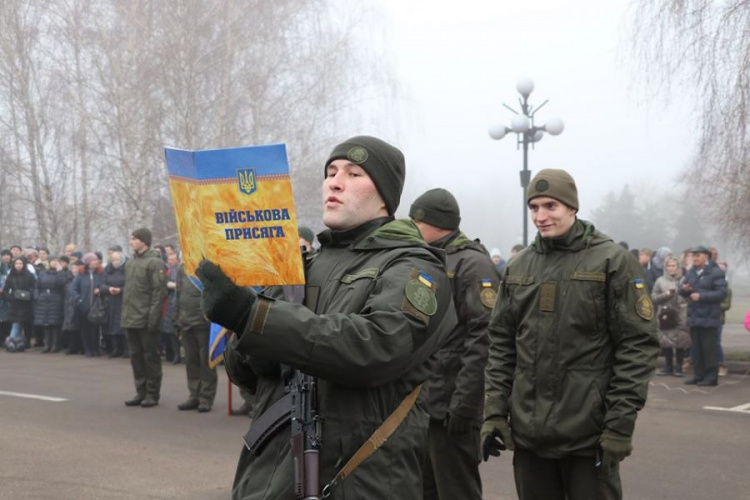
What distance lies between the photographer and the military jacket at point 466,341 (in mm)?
4801

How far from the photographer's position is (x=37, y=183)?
30484 mm

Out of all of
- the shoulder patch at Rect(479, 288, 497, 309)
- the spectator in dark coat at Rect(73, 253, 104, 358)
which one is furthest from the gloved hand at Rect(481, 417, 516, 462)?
the spectator in dark coat at Rect(73, 253, 104, 358)

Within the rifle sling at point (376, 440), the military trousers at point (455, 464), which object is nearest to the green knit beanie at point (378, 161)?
the rifle sling at point (376, 440)

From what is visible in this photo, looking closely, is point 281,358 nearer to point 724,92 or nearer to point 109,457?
point 109,457

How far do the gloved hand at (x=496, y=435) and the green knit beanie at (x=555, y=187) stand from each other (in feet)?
3.42

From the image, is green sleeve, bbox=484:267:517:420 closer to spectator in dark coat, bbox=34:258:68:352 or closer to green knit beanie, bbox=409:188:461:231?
green knit beanie, bbox=409:188:461:231

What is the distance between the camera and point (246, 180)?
2283mm

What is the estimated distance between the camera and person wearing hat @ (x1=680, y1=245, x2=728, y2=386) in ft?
39.1

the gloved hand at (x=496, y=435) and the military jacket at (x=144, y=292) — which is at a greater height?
the military jacket at (x=144, y=292)

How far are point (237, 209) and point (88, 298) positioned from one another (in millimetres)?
14835

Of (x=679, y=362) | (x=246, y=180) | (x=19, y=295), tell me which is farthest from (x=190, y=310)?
(x=19, y=295)

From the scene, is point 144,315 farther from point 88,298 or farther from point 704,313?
point 704,313

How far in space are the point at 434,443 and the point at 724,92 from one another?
924cm

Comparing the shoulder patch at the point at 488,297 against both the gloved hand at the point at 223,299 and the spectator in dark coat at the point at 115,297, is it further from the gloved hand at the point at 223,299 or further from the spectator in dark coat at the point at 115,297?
the spectator in dark coat at the point at 115,297
